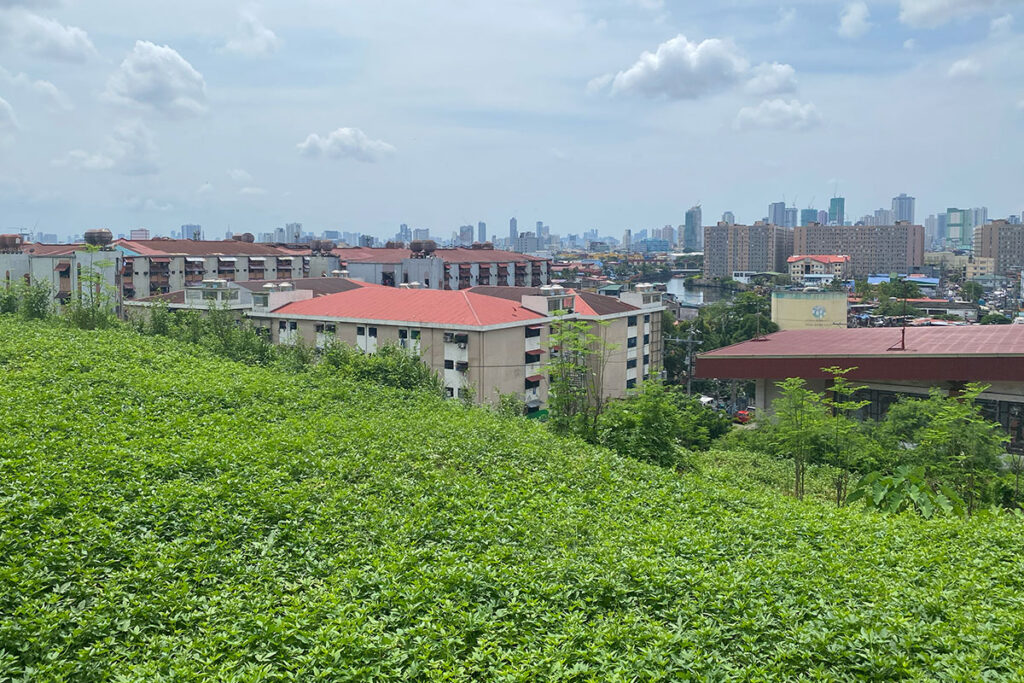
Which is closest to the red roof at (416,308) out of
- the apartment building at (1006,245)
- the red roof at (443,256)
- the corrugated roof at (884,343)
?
the corrugated roof at (884,343)

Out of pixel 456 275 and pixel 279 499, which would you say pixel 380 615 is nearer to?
pixel 279 499

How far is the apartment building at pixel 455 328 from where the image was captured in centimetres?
2273

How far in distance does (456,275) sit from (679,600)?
46593mm

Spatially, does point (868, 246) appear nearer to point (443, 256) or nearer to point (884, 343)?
point (443, 256)

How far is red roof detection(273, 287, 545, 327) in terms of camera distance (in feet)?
76.2

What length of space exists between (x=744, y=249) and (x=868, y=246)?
62.9 ft

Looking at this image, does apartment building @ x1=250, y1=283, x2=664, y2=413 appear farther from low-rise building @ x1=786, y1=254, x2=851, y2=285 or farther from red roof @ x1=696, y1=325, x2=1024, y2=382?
low-rise building @ x1=786, y1=254, x2=851, y2=285

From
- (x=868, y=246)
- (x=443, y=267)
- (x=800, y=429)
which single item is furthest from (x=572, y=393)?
(x=868, y=246)

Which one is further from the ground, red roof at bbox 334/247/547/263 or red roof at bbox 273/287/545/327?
red roof at bbox 334/247/547/263

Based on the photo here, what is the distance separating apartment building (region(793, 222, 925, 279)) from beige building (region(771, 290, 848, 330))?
96004 mm

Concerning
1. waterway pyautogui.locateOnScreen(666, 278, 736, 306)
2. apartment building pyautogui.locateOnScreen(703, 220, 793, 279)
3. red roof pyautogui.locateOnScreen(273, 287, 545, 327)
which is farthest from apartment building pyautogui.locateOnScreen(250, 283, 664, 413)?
apartment building pyautogui.locateOnScreen(703, 220, 793, 279)

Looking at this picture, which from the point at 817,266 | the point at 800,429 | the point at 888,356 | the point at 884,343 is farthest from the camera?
the point at 817,266

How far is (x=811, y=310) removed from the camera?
96.2 ft

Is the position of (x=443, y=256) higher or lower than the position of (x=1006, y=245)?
lower
